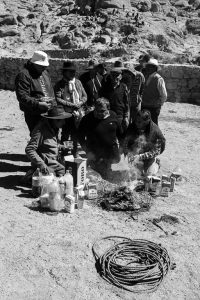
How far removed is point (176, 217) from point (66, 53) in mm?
11876

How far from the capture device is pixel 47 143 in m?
6.02

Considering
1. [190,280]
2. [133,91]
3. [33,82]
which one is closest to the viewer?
[190,280]

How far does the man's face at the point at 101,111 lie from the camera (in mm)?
6324

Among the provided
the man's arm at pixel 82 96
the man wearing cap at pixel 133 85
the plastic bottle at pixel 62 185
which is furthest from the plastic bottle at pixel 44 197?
the man wearing cap at pixel 133 85

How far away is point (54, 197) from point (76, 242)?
814 mm

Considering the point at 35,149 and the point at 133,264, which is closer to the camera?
the point at 133,264

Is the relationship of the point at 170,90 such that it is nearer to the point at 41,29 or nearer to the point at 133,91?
the point at 133,91

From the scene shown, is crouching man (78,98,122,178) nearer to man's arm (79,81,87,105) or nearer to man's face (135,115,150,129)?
man's face (135,115,150,129)

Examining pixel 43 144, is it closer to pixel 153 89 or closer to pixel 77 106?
pixel 77 106

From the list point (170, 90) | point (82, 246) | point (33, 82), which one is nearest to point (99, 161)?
point (33, 82)

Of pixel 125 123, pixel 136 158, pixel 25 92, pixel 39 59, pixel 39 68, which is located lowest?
pixel 136 158

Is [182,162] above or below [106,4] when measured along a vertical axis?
below

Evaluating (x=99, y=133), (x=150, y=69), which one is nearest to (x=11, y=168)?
(x=99, y=133)

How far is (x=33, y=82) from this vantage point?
6340mm
